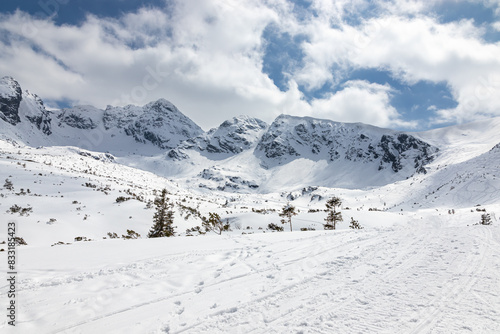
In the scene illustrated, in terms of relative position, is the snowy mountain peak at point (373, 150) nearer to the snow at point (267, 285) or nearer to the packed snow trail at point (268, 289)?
the snow at point (267, 285)

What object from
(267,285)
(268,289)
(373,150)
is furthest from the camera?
(373,150)

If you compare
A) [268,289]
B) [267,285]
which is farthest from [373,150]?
[268,289]

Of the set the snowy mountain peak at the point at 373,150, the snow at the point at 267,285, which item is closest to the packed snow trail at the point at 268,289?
the snow at the point at 267,285

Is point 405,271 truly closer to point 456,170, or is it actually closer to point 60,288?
point 60,288

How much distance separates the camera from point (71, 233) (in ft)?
58.9

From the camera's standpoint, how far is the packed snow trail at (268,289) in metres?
4.11

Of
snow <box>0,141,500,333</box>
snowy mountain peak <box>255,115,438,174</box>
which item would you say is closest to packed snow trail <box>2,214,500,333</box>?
snow <box>0,141,500,333</box>

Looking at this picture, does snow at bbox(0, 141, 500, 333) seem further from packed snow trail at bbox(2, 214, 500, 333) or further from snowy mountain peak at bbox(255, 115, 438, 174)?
snowy mountain peak at bbox(255, 115, 438, 174)

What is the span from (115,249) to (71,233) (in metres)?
11.5

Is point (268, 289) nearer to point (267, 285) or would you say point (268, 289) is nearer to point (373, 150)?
point (267, 285)

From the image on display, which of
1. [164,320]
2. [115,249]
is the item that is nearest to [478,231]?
[164,320]

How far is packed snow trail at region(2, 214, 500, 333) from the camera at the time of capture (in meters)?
4.11

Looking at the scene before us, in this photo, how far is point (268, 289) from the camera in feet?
18.2

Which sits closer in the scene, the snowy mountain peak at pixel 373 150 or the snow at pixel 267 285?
the snow at pixel 267 285
